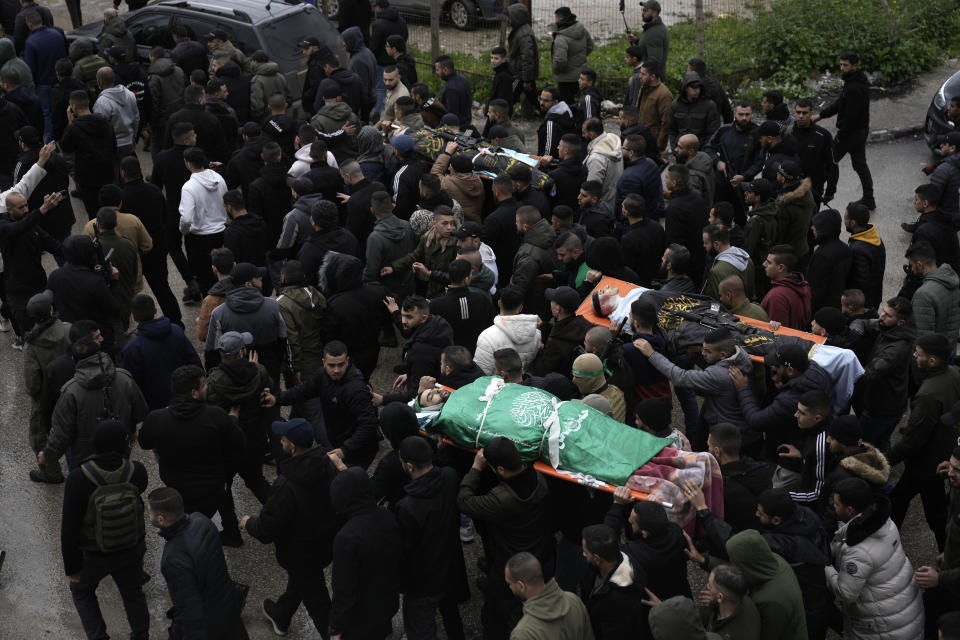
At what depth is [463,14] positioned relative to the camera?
18.0m

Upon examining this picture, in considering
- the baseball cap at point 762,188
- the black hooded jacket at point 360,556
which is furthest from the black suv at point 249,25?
the black hooded jacket at point 360,556

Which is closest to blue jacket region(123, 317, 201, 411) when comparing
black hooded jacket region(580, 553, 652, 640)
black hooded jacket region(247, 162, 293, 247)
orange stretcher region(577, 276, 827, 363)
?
black hooded jacket region(247, 162, 293, 247)

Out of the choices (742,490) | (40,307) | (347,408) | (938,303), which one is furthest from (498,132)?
(742,490)

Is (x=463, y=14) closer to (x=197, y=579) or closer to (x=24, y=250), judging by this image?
(x=24, y=250)

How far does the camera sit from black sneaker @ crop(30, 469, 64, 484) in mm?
8078

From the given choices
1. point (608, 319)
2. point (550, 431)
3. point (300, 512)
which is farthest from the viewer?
point (608, 319)

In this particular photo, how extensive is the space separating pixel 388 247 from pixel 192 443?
2.99 metres

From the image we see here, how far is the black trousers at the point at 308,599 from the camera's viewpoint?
20.6ft

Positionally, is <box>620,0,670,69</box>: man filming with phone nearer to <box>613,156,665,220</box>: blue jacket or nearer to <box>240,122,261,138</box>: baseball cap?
<box>613,156,665,220</box>: blue jacket

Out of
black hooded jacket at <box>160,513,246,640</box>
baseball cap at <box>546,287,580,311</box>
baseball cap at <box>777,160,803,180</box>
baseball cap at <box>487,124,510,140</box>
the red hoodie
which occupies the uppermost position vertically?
baseball cap at <box>777,160,803,180</box>

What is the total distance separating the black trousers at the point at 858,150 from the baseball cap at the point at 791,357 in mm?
5934

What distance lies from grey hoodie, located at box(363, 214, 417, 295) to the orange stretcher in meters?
1.75

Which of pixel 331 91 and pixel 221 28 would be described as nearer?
pixel 331 91

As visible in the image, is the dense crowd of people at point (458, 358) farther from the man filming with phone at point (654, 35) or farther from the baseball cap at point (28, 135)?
the man filming with phone at point (654, 35)
